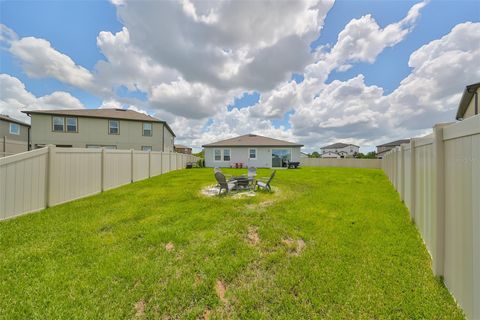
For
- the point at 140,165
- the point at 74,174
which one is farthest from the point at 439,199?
the point at 140,165

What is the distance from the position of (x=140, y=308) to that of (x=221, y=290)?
40.6 inches

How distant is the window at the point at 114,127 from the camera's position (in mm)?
20453

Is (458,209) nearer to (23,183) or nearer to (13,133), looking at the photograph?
(23,183)

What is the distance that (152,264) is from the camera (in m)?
3.17

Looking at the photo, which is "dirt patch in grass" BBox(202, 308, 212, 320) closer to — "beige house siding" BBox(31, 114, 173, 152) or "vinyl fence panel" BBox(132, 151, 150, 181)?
"vinyl fence panel" BBox(132, 151, 150, 181)

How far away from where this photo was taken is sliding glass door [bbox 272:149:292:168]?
24.6 meters

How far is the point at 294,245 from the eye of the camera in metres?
3.76

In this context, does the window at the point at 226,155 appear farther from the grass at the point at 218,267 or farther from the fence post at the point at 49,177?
the grass at the point at 218,267

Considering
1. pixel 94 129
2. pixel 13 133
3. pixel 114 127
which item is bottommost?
pixel 13 133

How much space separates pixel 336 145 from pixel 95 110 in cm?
8598

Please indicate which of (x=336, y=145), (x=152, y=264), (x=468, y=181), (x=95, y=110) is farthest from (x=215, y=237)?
(x=336, y=145)

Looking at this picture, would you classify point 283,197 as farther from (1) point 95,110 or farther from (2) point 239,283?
(1) point 95,110

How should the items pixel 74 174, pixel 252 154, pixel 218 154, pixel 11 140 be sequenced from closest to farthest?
pixel 74 174 < pixel 11 140 < pixel 252 154 < pixel 218 154

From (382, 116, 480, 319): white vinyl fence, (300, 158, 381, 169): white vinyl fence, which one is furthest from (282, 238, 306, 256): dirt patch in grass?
(300, 158, 381, 169): white vinyl fence
